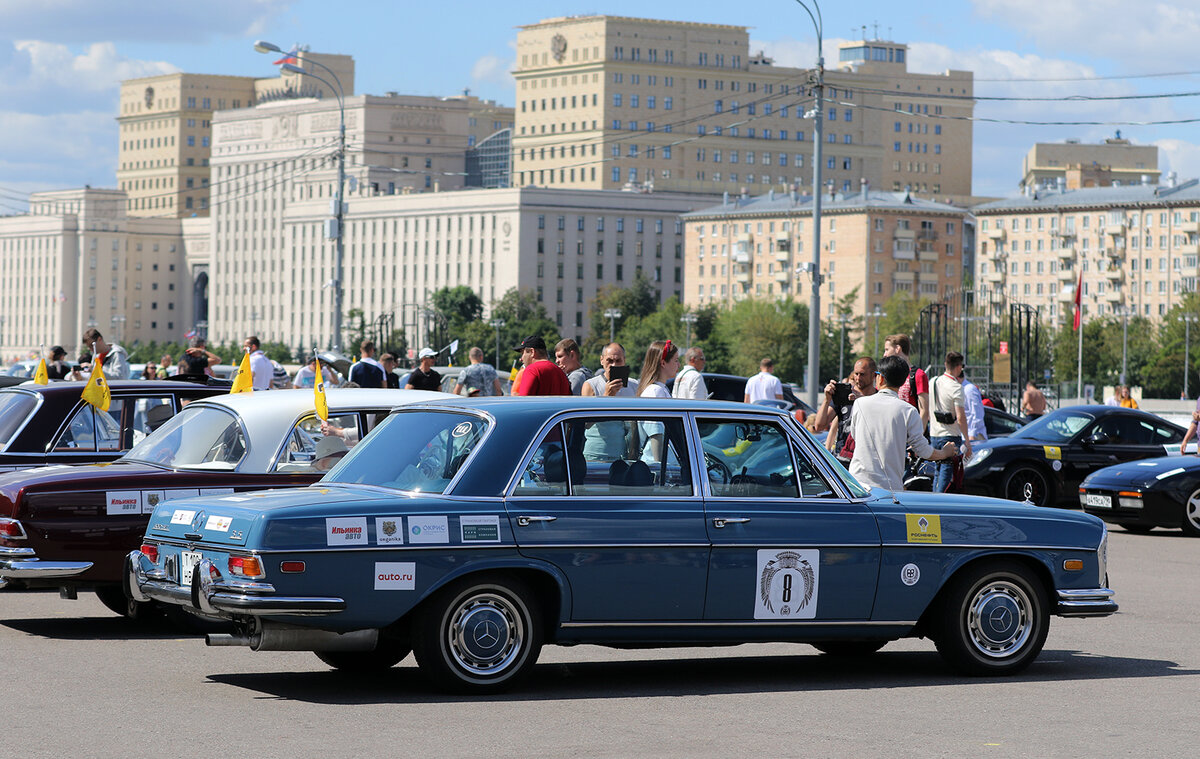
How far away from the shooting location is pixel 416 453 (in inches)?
365

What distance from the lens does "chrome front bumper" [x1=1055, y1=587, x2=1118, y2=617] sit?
1003cm

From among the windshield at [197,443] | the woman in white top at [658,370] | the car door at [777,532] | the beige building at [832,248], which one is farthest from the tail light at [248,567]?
the beige building at [832,248]

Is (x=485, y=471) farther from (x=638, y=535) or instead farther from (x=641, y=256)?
(x=641, y=256)

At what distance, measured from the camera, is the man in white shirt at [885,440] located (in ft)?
39.2

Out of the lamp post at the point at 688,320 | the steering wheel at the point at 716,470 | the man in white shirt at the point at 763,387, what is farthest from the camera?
the lamp post at the point at 688,320

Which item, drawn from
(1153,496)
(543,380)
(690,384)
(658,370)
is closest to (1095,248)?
(1153,496)

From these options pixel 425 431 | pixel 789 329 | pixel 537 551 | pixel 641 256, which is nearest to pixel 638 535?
pixel 537 551

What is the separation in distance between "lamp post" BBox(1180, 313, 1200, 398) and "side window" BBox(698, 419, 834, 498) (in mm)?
114668

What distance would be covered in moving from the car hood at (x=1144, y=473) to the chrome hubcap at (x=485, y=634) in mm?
12892

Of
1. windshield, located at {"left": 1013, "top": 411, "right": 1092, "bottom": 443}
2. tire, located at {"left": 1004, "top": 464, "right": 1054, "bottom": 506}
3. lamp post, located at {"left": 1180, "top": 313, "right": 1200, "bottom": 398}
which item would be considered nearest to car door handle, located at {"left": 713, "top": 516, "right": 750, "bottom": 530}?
tire, located at {"left": 1004, "top": 464, "right": 1054, "bottom": 506}

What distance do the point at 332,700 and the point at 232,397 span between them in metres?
3.40

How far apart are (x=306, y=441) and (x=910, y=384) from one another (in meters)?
5.75

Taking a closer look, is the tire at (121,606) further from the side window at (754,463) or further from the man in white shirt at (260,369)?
the man in white shirt at (260,369)

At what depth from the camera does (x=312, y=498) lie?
8.99m
